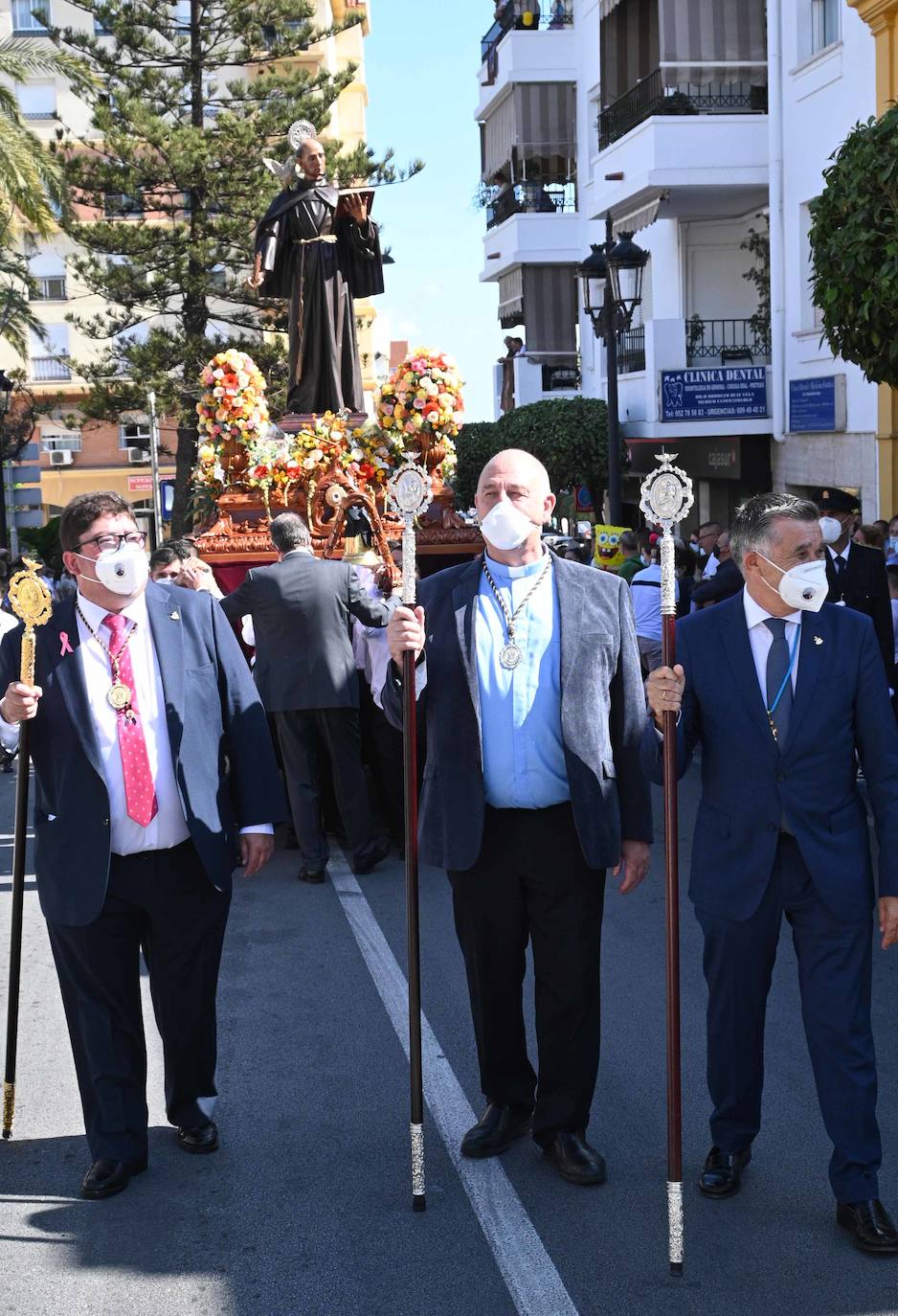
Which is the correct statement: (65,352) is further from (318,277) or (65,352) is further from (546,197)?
(318,277)

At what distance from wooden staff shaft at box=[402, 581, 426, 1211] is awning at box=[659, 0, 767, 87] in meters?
21.3

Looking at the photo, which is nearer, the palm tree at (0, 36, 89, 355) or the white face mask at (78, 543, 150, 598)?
the white face mask at (78, 543, 150, 598)

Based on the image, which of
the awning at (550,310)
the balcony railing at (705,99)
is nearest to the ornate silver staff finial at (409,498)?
the balcony railing at (705,99)

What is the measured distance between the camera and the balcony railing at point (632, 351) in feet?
88.7

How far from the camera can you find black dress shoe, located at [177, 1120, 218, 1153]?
5070mm

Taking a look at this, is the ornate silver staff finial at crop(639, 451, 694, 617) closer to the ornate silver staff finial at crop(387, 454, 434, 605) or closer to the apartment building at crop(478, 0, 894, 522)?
the ornate silver staff finial at crop(387, 454, 434, 605)

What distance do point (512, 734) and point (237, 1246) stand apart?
1607 mm

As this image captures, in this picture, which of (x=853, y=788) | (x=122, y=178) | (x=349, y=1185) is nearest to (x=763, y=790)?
(x=853, y=788)

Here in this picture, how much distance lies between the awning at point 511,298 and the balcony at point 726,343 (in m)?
10.7

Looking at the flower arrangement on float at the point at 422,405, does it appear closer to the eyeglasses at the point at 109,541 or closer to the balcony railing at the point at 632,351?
the eyeglasses at the point at 109,541

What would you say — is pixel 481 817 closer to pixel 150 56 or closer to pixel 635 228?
pixel 635 228

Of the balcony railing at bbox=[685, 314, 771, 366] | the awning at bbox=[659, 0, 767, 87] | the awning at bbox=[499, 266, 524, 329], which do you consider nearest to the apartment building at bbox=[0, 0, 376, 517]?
the awning at bbox=[499, 266, 524, 329]

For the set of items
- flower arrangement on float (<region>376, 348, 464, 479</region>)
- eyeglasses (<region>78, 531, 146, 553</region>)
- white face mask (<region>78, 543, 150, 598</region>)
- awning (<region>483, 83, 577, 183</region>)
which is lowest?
white face mask (<region>78, 543, 150, 598</region>)

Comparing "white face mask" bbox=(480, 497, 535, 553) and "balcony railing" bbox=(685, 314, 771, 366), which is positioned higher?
"balcony railing" bbox=(685, 314, 771, 366)
